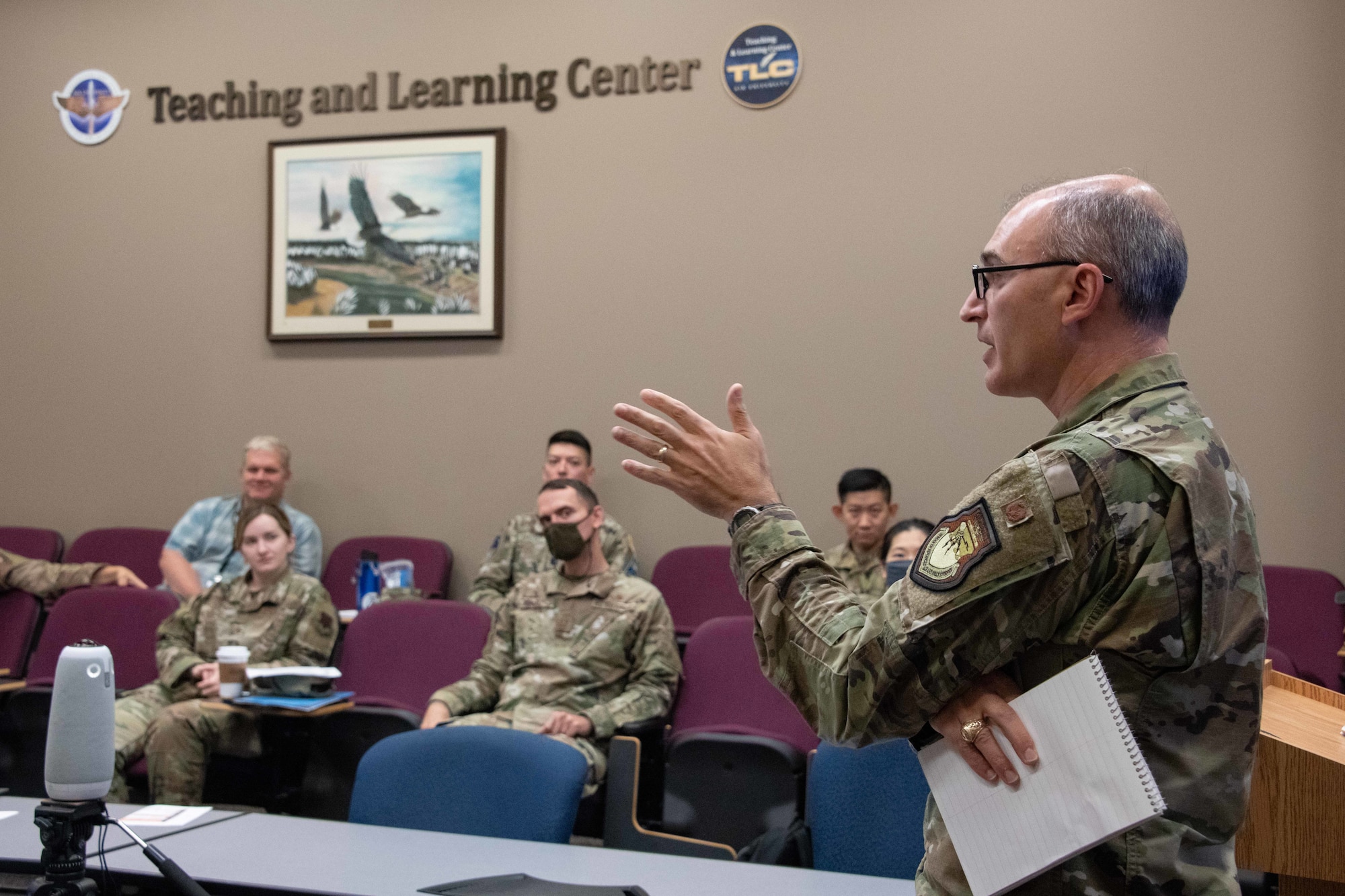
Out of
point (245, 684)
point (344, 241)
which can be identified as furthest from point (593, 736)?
point (344, 241)

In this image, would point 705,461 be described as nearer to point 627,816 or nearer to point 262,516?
point 627,816

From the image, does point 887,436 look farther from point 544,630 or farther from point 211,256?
point 211,256

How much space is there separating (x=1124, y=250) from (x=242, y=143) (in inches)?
203

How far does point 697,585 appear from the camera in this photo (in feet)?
14.7

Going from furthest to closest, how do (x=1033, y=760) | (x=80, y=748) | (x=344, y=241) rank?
(x=344, y=241) → (x=80, y=748) → (x=1033, y=760)

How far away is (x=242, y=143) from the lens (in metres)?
5.36

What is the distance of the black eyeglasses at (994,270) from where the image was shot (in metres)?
1.09

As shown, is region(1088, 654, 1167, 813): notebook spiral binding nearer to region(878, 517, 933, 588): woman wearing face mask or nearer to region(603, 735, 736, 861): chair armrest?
region(603, 735, 736, 861): chair armrest

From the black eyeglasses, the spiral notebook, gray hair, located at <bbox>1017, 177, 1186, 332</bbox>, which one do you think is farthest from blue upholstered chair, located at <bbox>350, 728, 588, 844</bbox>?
gray hair, located at <bbox>1017, 177, 1186, 332</bbox>

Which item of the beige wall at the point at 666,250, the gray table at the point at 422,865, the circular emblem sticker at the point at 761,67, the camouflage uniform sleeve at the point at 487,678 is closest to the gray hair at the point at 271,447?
the beige wall at the point at 666,250

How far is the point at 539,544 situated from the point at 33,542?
253cm

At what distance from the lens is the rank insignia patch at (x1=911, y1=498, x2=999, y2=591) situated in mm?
960

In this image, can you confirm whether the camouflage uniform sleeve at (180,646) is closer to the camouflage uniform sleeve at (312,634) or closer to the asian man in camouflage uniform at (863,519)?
the camouflage uniform sleeve at (312,634)

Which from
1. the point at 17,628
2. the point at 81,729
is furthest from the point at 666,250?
the point at 81,729
